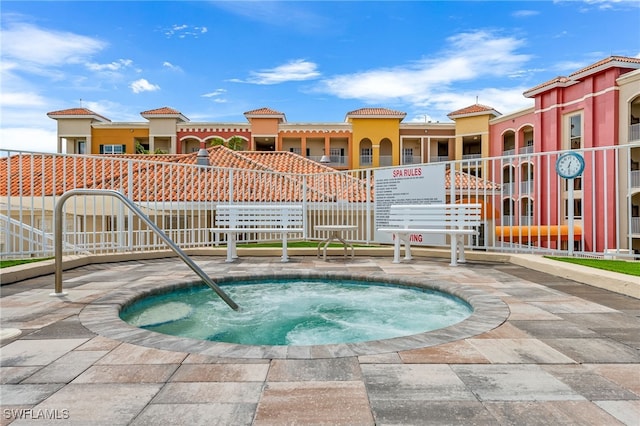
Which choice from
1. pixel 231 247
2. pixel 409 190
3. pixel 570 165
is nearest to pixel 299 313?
pixel 231 247

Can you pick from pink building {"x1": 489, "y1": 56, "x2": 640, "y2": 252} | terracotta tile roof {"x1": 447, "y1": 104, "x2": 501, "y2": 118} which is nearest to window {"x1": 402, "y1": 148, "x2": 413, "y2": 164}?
terracotta tile roof {"x1": 447, "y1": 104, "x2": 501, "y2": 118}

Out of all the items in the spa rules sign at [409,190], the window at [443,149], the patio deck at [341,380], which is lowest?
the patio deck at [341,380]

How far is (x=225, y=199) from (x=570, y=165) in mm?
9195

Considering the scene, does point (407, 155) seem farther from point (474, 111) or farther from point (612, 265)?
point (612, 265)

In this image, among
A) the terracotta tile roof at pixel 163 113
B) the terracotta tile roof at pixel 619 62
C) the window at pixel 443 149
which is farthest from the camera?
the window at pixel 443 149

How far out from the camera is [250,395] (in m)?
2.12

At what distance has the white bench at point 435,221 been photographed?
7035 millimetres

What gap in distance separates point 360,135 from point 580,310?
38011 mm

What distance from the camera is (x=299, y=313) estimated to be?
4535 millimetres

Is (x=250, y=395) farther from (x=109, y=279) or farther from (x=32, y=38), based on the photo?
(x=32, y=38)

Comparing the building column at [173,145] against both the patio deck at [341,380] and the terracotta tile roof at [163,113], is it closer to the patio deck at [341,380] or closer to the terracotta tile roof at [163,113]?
the terracotta tile roof at [163,113]

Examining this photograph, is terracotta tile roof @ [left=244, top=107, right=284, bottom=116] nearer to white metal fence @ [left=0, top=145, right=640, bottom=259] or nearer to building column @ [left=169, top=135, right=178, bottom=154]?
building column @ [left=169, top=135, right=178, bottom=154]
